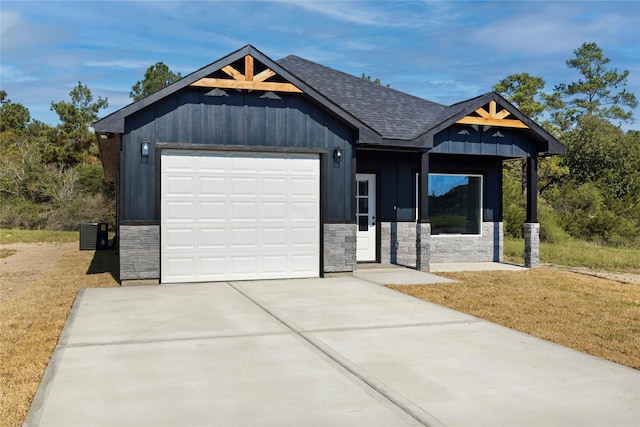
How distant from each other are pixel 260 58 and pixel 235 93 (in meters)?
0.87

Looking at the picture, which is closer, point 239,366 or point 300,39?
point 239,366

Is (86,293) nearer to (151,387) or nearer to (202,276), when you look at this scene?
(202,276)

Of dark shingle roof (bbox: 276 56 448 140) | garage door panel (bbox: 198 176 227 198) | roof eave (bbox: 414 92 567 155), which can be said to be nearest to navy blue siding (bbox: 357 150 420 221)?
dark shingle roof (bbox: 276 56 448 140)

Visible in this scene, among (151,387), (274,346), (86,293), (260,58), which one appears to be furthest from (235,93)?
(151,387)

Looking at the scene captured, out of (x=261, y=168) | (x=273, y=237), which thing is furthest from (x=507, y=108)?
(x=273, y=237)

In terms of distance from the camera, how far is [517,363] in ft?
19.2

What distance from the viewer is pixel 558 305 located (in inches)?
376

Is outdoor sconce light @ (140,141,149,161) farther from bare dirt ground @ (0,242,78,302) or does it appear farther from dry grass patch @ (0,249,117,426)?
bare dirt ground @ (0,242,78,302)

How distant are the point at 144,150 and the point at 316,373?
7190 millimetres

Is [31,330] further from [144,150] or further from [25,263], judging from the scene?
[25,263]

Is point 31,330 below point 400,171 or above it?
below

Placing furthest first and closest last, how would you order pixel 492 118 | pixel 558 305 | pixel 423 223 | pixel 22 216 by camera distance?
pixel 22 216 < pixel 492 118 < pixel 423 223 < pixel 558 305

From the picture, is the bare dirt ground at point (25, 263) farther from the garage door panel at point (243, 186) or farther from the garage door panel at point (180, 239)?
the garage door panel at point (243, 186)

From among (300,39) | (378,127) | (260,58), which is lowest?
(378,127)
